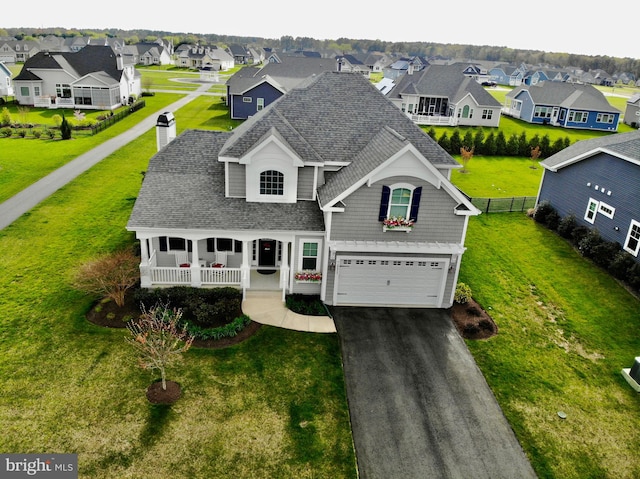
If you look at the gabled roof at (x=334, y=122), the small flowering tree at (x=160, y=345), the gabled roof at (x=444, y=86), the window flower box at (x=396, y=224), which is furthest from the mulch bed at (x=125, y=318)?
the gabled roof at (x=444, y=86)

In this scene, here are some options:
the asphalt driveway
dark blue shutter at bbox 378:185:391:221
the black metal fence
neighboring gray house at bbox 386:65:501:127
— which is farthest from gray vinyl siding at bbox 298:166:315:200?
neighboring gray house at bbox 386:65:501:127

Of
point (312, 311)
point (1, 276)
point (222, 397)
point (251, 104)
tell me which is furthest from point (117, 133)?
point (222, 397)

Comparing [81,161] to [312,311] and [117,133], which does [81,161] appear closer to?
[117,133]

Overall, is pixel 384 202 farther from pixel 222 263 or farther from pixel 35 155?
pixel 35 155

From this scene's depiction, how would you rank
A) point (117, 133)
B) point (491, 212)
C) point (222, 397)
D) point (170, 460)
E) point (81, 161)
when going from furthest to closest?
point (117, 133) → point (81, 161) → point (491, 212) → point (222, 397) → point (170, 460)

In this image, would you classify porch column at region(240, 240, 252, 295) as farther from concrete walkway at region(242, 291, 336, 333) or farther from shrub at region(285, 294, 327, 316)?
shrub at region(285, 294, 327, 316)

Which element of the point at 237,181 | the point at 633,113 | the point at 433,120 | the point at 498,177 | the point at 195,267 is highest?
the point at 633,113

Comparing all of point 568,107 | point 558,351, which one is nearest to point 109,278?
point 558,351
